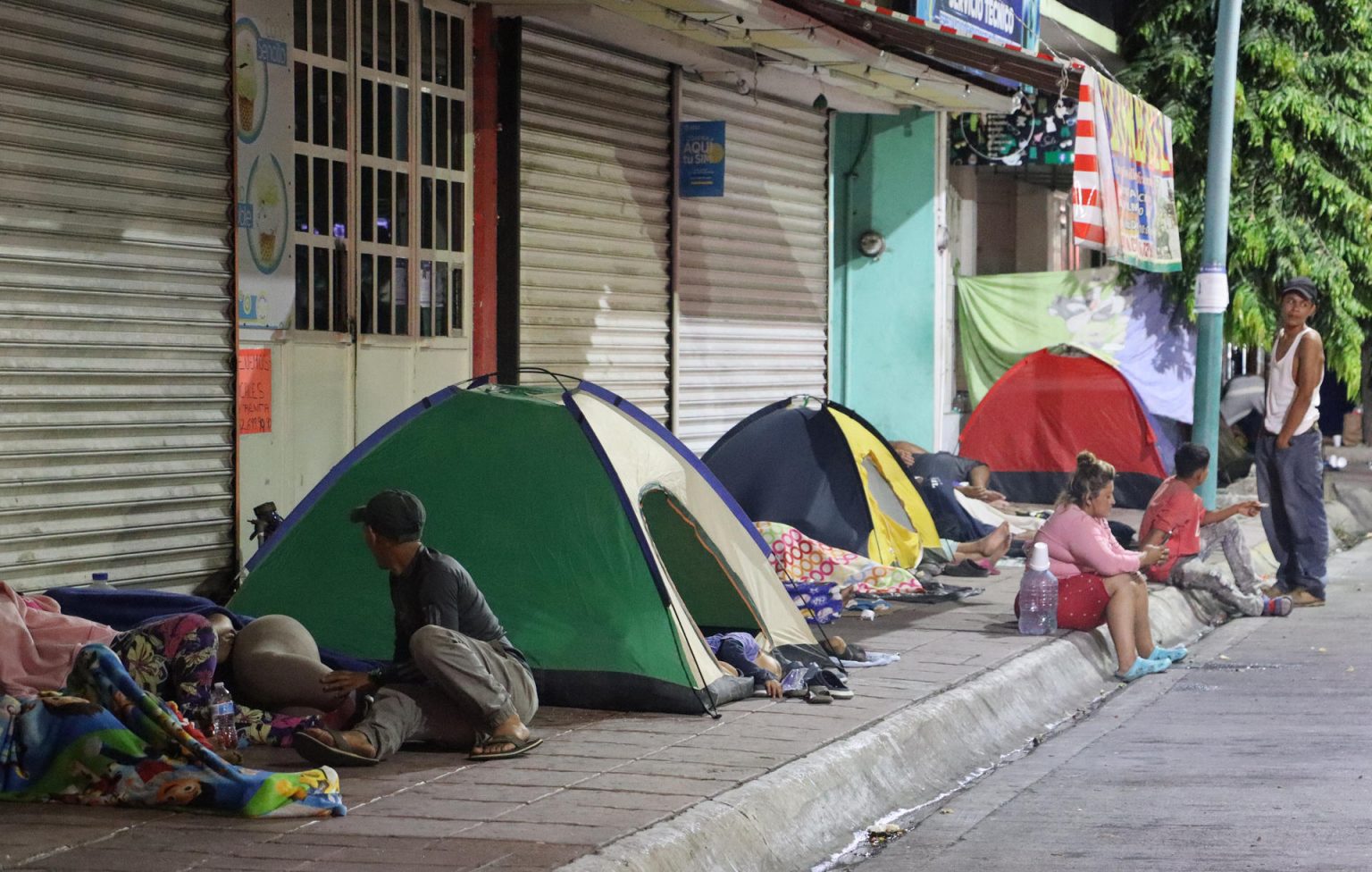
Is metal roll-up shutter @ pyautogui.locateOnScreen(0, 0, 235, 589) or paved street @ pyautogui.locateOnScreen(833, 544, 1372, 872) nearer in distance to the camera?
paved street @ pyautogui.locateOnScreen(833, 544, 1372, 872)

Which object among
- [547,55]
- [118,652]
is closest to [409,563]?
[118,652]

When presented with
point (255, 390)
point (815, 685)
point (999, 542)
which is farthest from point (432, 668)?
point (999, 542)

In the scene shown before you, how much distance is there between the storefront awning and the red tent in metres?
3.38

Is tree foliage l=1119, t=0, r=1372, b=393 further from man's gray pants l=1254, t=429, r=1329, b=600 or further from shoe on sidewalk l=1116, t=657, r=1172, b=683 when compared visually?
shoe on sidewalk l=1116, t=657, r=1172, b=683

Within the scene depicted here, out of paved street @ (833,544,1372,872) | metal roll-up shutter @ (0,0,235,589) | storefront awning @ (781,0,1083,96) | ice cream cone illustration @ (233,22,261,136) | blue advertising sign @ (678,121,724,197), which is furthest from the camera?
blue advertising sign @ (678,121,724,197)

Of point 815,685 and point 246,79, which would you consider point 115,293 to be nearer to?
point 246,79

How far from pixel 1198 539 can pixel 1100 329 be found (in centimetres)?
710

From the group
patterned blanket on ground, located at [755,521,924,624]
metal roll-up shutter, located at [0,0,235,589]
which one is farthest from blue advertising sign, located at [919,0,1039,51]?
metal roll-up shutter, located at [0,0,235,589]

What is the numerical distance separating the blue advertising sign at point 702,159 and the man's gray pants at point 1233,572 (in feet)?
14.0

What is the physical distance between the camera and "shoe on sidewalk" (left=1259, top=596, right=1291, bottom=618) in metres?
11.9

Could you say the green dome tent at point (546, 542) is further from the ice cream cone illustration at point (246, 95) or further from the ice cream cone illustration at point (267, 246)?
the ice cream cone illustration at point (246, 95)

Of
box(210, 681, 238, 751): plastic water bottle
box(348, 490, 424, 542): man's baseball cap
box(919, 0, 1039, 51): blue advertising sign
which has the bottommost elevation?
box(210, 681, 238, 751): plastic water bottle

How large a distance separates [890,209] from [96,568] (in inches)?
427

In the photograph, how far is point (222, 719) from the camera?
21.1 ft
